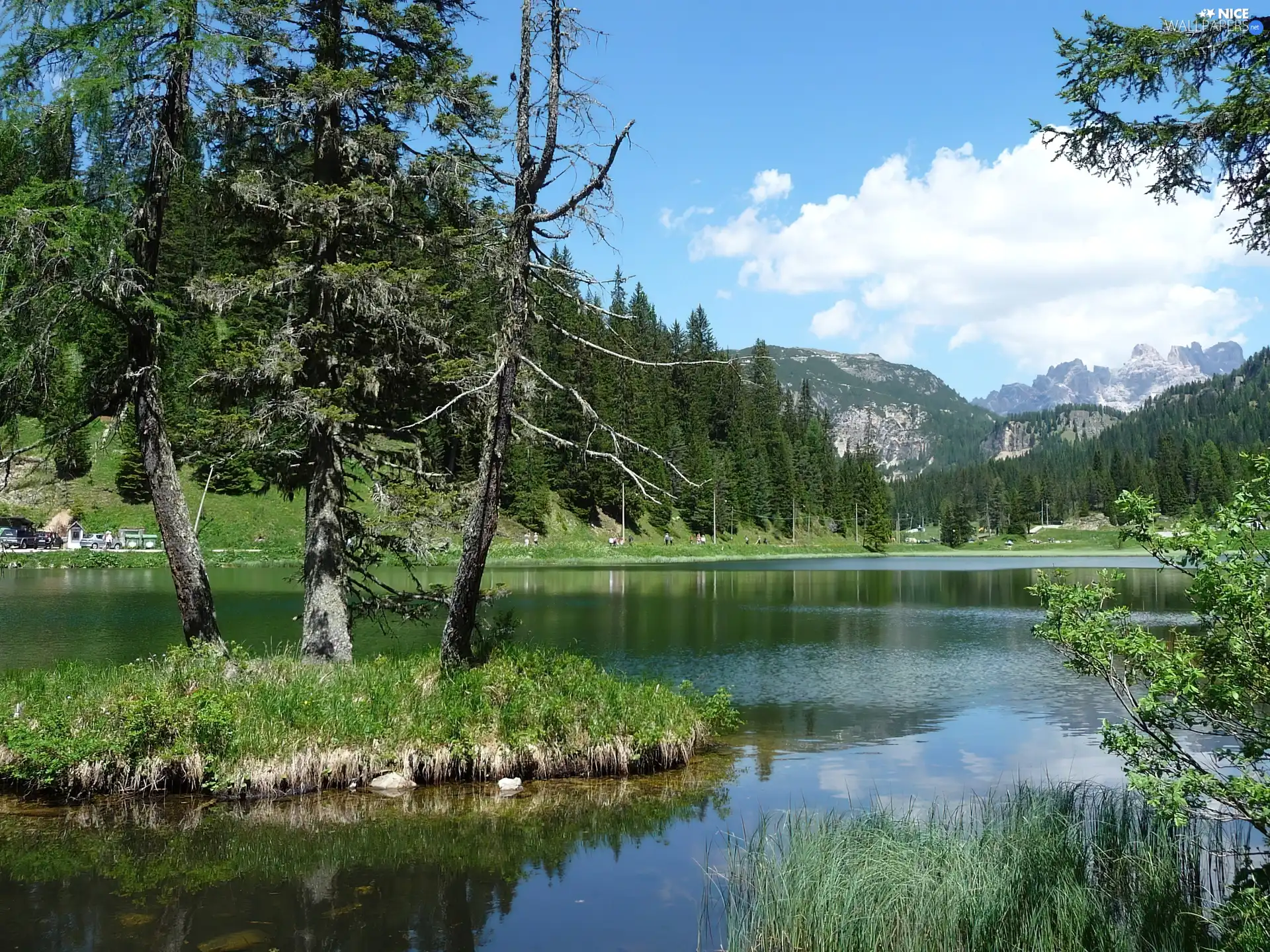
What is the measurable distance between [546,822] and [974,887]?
5499 millimetres

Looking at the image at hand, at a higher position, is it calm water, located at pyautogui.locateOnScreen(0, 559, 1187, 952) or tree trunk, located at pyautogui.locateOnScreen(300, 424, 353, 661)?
tree trunk, located at pyautogui.locateOnScreen(300, 424, 353, 661)

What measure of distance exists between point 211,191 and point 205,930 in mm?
13383

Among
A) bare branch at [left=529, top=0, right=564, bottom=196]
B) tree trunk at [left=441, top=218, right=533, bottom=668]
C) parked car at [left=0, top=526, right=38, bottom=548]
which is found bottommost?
parked car at [left=0, top=526, right=38, bottom=548]

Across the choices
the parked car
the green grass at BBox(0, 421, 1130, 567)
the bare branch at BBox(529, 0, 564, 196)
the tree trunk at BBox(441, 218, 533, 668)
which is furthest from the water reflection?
the parked car

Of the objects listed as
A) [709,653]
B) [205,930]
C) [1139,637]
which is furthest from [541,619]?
[1139,637]

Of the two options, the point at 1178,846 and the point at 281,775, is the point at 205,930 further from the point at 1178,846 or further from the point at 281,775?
the point at 1178,846

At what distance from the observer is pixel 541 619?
3222 cm

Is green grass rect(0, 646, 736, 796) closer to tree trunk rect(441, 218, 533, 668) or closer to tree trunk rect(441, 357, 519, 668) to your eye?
tree trunk rect(441, 357, 519, 668)

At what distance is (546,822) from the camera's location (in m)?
10.7

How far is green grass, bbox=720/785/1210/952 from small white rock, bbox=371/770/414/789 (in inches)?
203

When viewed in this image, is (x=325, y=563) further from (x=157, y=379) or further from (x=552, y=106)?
(x=552, y=106)

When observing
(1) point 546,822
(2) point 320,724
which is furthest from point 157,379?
(1) point 546,822

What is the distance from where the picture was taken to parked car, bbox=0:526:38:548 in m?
60.1

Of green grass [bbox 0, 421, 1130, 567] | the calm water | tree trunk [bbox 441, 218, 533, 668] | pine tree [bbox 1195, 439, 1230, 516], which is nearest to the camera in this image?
the calm water
